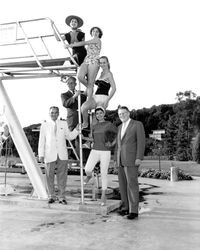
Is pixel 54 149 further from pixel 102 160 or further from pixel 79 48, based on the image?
pixel 79 48

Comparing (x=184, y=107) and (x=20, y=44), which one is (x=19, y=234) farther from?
(x=184, y=107)

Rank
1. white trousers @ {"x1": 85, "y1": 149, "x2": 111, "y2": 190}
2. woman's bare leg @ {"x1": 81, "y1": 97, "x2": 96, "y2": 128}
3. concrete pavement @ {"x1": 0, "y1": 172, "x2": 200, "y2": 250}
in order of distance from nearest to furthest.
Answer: concrete pavement @ {"x1": 0, "y1": 172, "x2": 200, "y2": 250}, white trousers @ {"x1": 85, "y1": 149, "x2": 111, "y2": 190}, woman's bare leg @ {"x1": 81, "y1": 97, "x2": 96, "y2": 128}

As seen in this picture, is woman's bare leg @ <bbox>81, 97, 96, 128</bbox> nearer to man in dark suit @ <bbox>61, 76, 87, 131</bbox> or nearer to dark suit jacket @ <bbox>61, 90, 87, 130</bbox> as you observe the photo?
man in dark suit @ <bbox>61, 76, 87, 131</bbox>

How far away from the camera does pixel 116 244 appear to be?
4.51 metres

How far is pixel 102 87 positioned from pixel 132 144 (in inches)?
61.3

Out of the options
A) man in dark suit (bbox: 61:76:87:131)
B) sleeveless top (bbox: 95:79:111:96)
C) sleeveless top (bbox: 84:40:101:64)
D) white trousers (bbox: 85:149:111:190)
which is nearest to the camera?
white trousers (bbox: 85:149:111:190)

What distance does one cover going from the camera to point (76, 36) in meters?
6.98

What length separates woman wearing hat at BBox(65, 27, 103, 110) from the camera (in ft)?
22.2

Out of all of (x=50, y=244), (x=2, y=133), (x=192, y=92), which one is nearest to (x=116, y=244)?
(x=50, y=244)

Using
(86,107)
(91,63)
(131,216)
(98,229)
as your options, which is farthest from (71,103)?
(98,229)

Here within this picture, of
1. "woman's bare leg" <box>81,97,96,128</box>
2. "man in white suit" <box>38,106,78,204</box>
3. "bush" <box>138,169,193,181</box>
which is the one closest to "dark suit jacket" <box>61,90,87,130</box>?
"man in white suit" <box>38,106,78,204</box>

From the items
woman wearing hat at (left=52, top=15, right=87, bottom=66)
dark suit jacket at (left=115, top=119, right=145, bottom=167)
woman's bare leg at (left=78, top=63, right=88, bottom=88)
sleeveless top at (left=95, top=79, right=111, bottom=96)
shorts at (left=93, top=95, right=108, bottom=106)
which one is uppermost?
woman wearing hat at (left=52, top=15, right=87, bottom=66)

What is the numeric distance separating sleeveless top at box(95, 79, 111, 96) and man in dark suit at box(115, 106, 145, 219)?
3.00 ft

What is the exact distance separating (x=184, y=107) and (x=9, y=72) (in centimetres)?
5222
